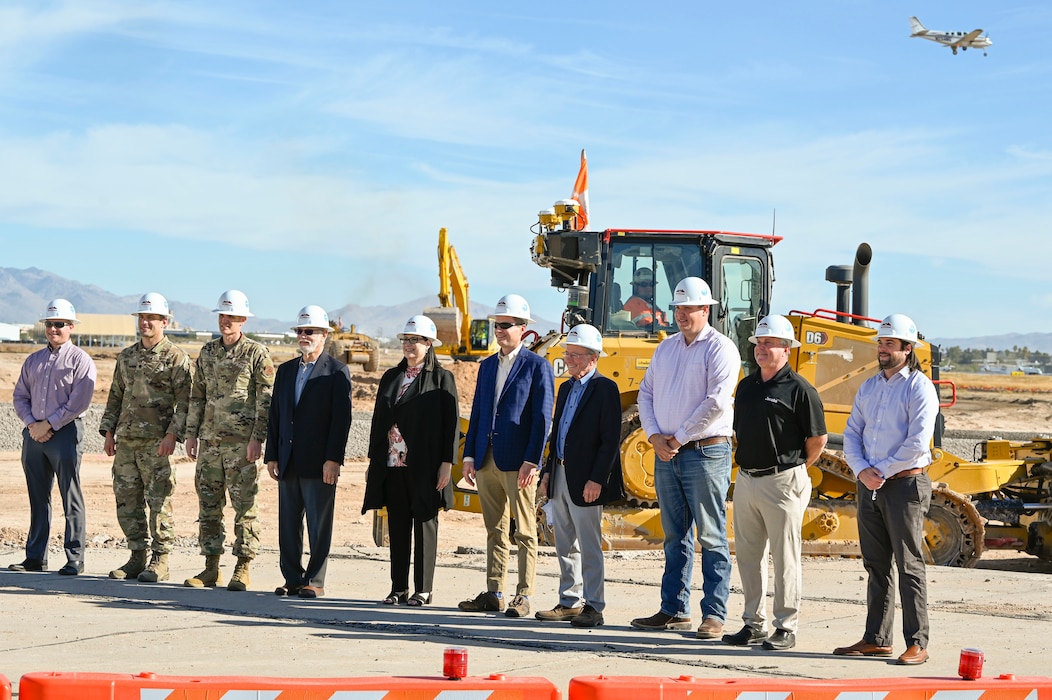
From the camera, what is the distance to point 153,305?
9.61 m

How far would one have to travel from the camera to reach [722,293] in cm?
1197

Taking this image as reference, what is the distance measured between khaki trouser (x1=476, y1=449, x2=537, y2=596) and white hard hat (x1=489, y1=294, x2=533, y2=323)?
0.95 meters

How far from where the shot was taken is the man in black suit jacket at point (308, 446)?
9.03m

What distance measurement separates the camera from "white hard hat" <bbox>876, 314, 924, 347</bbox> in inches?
286

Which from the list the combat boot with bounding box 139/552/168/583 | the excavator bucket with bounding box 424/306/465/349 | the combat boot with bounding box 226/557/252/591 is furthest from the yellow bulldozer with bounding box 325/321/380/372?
the combat boot with bounding box 226/557/252/591

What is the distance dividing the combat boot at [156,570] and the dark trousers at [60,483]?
27.2 inches

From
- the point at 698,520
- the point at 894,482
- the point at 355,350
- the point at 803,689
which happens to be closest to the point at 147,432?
the point at 698,520

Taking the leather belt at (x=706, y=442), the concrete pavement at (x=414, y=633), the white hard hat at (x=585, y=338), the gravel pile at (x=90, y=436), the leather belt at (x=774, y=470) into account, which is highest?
the white hard hat at (x=585, y=338)

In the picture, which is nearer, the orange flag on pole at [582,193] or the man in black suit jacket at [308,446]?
the man in black suit jacket at [308,446]

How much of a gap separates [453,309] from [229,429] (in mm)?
16636

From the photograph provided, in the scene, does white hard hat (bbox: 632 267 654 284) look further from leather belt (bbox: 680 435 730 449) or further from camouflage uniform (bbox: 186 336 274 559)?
leather belt (bbox: 680 435 730 449)

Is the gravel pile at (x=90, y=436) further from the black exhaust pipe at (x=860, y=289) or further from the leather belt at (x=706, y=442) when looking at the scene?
the leather belt at (x=706, y=442)

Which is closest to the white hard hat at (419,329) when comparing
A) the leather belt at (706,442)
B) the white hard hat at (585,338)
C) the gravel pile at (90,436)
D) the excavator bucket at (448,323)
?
the white hard hat at (585,338)

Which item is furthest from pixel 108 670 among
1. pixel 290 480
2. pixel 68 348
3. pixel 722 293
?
pixel 722 293
